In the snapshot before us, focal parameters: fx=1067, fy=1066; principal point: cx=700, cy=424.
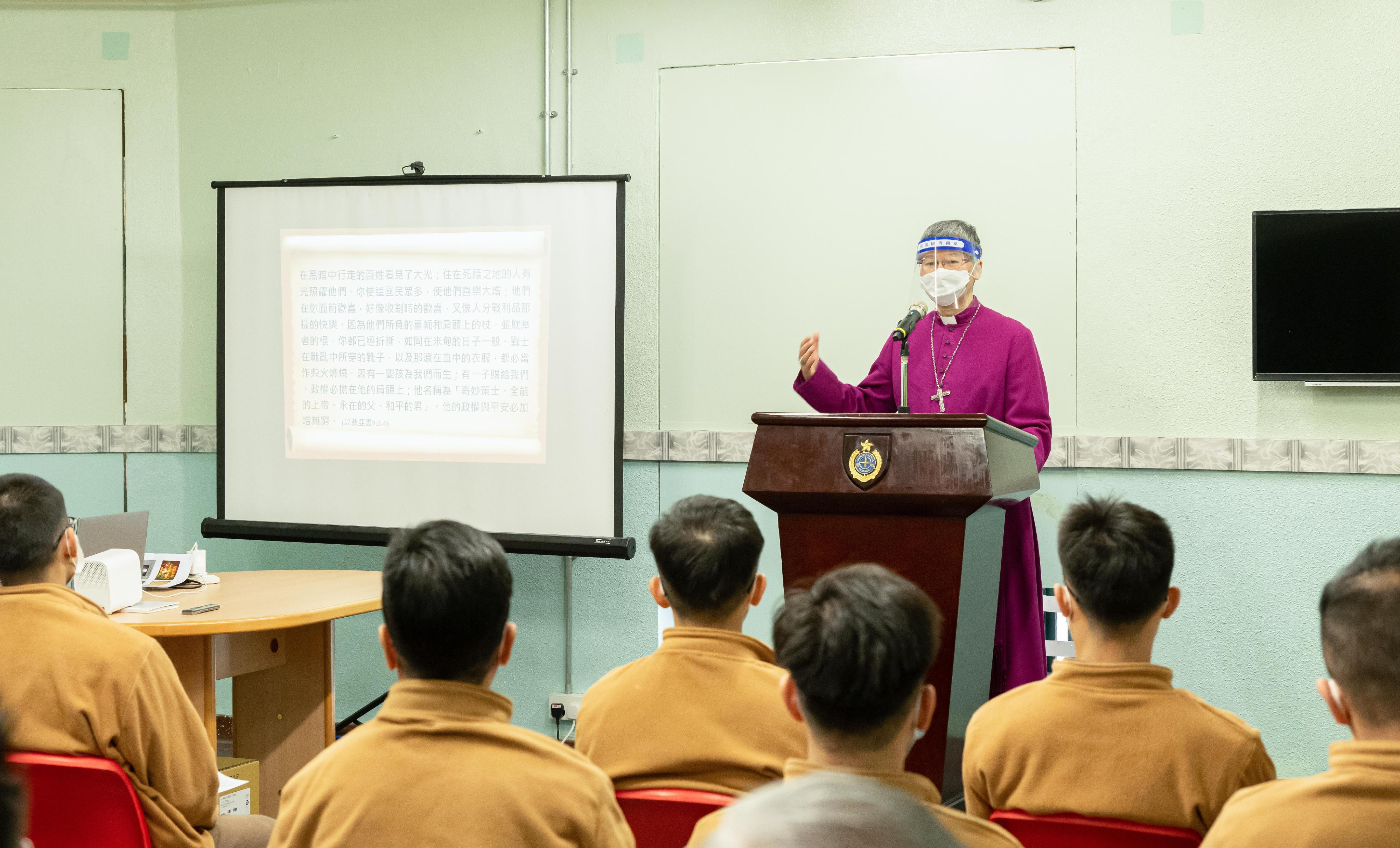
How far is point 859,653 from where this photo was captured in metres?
1.05

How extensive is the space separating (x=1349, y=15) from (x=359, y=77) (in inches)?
134

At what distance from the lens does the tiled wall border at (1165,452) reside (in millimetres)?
3305

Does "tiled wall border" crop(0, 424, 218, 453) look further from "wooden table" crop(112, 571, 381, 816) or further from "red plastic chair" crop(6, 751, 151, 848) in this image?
"red plastic chair" crop(6, 751, 151, 848)

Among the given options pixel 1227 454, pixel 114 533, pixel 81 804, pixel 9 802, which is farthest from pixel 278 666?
pixel 1227 454

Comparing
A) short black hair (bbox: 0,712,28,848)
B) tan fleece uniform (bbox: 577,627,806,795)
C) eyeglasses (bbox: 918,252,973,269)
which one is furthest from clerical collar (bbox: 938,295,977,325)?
short black hair (bbox: 0,712,28,848)

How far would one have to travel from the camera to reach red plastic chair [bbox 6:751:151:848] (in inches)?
58.1

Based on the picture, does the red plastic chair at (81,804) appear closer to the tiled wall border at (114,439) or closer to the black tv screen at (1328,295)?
the tiled wall border at (114,439)

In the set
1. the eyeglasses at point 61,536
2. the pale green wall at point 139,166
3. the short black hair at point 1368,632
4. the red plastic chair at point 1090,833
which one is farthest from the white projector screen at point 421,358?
the short black hair at point 1368,632

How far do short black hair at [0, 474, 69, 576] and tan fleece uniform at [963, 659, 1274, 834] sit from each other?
153cm

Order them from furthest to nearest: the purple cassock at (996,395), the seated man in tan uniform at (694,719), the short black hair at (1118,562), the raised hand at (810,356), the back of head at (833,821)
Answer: the purple cassock at (996,395), the raised hand at (810,356), the short black hair at (1118,562), the seated man in tan uniform at (694,719), the back of head at (833,821)

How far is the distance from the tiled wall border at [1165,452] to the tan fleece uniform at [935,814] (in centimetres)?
227

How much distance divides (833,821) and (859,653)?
0.54m

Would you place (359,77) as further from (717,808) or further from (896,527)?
(717,808)

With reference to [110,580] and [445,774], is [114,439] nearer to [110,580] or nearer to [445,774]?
[110,580]
